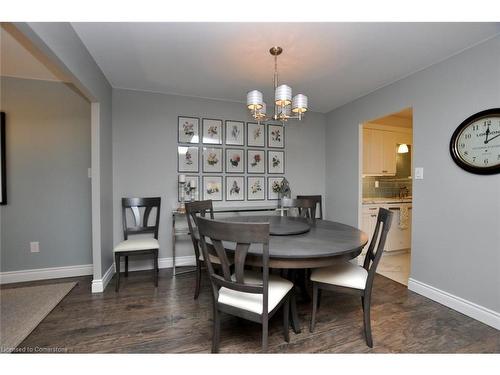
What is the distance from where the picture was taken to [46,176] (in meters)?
2.79

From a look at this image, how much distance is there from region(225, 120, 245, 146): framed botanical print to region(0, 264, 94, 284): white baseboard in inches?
97.3

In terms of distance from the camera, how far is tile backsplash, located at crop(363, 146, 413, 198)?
4344 mm

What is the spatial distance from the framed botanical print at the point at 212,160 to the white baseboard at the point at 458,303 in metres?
2.75

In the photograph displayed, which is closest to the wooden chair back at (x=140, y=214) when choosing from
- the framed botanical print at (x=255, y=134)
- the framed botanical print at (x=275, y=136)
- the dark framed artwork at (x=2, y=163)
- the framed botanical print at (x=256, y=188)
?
the dark framed artwork at (x=2, y=163)

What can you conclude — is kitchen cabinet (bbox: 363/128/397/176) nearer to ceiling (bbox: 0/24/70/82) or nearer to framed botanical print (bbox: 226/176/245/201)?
framed botanical print (bbox: 226/176/245/201)

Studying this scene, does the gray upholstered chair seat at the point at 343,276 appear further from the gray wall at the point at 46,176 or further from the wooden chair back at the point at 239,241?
the gray wall at the point at 46,176

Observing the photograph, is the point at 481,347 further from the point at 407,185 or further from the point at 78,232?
the point at 78,232

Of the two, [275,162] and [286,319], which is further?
[275,162]

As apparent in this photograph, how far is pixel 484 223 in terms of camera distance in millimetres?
1987

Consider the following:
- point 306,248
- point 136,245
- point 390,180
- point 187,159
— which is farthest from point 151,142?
point 390,180

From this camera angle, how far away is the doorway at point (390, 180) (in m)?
3.66

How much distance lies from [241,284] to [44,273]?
110 inches

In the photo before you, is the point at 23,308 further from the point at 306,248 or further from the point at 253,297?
the point at 306,248

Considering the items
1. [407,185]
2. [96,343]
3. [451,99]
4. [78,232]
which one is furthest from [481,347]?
[78,232]
